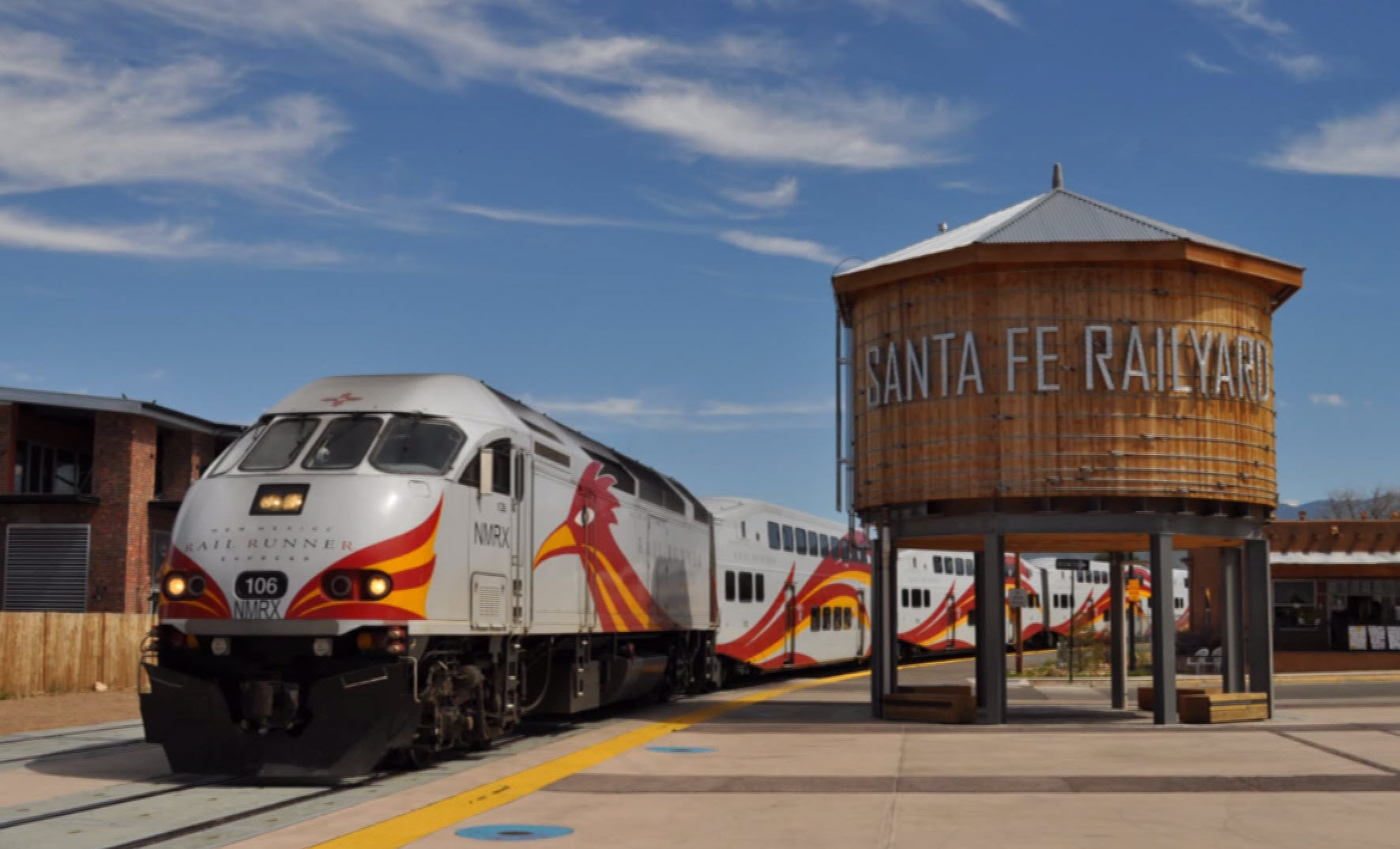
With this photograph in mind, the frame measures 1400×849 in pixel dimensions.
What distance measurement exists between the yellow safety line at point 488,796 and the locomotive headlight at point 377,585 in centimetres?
217

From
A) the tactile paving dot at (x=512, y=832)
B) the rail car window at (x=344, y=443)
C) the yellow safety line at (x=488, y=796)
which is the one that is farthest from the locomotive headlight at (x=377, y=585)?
the tactile paving dot at (x=512, y=832)

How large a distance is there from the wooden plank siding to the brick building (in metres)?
25.7

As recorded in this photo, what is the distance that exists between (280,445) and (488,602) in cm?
300

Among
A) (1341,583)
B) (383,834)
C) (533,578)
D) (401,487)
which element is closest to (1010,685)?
(1341,583)

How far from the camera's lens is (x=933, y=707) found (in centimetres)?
2389

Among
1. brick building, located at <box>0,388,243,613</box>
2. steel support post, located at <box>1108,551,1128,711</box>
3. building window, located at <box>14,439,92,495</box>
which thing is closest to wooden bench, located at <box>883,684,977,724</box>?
steel support post, located at <box>1108,551,1128,711</box>

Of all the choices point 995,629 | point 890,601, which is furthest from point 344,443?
point 890,601

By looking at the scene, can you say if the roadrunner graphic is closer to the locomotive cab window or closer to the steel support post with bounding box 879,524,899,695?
the locomotive cab window

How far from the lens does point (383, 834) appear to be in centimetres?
1181

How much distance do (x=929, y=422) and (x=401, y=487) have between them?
10859mm

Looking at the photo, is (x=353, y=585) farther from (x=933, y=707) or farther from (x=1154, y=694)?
(x=1154, y=694)

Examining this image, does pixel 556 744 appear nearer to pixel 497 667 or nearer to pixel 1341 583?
pixel 497 667

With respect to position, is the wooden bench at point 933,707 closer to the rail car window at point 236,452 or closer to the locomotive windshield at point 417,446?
the locomotive windshield at point 417,446

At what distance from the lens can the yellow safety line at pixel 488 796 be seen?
11641mm
